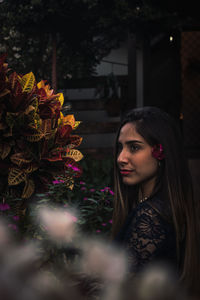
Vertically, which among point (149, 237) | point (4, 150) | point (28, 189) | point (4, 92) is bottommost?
point (149, 237)

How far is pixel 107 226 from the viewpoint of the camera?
7.52ft

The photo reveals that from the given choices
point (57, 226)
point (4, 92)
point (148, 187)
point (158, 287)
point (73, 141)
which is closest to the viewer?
point (158, 287)

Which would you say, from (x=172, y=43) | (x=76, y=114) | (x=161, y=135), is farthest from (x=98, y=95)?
(x=161, y=135)

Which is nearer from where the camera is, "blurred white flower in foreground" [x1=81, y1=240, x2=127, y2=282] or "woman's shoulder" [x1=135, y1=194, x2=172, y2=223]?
"blurred white flower in foreground" [x1=81, y1=240, x2=127, y2=282]

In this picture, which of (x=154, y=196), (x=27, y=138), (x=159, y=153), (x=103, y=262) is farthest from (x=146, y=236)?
(x=103, y=262)

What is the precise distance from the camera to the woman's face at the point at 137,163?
102 cm

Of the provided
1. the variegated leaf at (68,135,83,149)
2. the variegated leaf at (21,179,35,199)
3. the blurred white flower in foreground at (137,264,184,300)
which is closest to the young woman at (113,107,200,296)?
the variegated leaf at (68,135,83,149)

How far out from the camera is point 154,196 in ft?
3.26

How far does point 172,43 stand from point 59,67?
181cm

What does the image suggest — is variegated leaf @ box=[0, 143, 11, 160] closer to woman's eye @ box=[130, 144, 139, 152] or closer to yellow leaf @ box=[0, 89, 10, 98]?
yellow leaf @ box=[0, 89, 10, 98]

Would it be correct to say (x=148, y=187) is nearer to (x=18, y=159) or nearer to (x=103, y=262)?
(x=18, y=159)

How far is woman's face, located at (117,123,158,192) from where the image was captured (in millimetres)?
1021

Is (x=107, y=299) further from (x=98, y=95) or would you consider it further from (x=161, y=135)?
(x=98, y=95)

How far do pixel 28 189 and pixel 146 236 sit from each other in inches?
13.0
